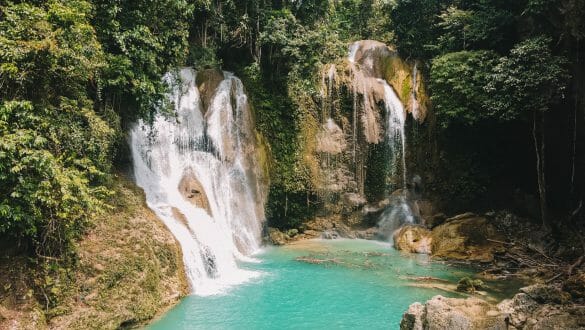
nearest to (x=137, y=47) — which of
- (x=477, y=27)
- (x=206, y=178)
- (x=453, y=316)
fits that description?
(x=206, y=178)

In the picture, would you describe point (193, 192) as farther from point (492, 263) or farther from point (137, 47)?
point (492, 263)

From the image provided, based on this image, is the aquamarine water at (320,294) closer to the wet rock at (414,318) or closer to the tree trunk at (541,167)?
the wet rock at (414,318)

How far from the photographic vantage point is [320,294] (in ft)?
36.2

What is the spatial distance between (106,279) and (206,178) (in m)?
7.45

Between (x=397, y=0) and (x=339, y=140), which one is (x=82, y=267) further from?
(x=397, y=0)

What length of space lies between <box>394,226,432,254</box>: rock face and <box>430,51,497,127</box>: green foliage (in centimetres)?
449

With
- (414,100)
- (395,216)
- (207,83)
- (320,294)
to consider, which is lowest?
(320,294)

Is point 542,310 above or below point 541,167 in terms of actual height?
below

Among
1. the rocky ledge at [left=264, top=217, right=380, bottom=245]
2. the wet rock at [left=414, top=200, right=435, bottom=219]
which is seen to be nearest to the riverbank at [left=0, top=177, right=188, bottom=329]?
the rocky ledge at [left=264, top=217, right=380, bottom=245]

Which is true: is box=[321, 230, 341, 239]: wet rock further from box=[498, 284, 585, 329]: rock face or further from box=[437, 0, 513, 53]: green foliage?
box=[498, 284, 585, 329]: rock face

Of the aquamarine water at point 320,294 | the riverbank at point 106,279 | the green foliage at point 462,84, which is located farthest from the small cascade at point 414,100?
the riverbank at point 106,279

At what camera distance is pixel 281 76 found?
1927cm

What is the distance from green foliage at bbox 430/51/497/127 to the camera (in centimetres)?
1559

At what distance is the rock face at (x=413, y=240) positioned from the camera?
15.7m
